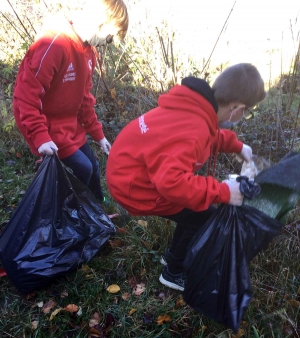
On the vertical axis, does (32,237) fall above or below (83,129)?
below

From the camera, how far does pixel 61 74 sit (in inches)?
88.7

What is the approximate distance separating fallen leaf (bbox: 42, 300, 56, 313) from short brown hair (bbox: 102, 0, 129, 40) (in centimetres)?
174

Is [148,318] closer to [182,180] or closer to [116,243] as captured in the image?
[116,243]

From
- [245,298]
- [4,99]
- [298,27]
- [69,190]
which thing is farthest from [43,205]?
[4,99]

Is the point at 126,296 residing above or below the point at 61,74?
below

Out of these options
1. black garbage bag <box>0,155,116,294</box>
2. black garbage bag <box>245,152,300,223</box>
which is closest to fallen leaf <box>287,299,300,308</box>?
black garbage bag <box>245,152,300,223</box>

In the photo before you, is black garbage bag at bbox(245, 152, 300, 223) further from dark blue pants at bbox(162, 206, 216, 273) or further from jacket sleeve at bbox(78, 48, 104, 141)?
jacket sleeve at bbox(78, 48, 104, 141)

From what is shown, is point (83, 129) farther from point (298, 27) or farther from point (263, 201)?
point (298, 27)

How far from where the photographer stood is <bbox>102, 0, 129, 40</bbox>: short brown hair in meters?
2.03

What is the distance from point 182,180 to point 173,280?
3.32ft

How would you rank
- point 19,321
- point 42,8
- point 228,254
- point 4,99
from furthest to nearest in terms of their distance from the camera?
point 4,99 < point 42,8 < point 19,321 < point 228,254

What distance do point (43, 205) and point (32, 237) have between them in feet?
0.68

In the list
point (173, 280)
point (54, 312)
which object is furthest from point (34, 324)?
point (173, 280)

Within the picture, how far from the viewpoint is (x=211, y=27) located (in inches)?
186
